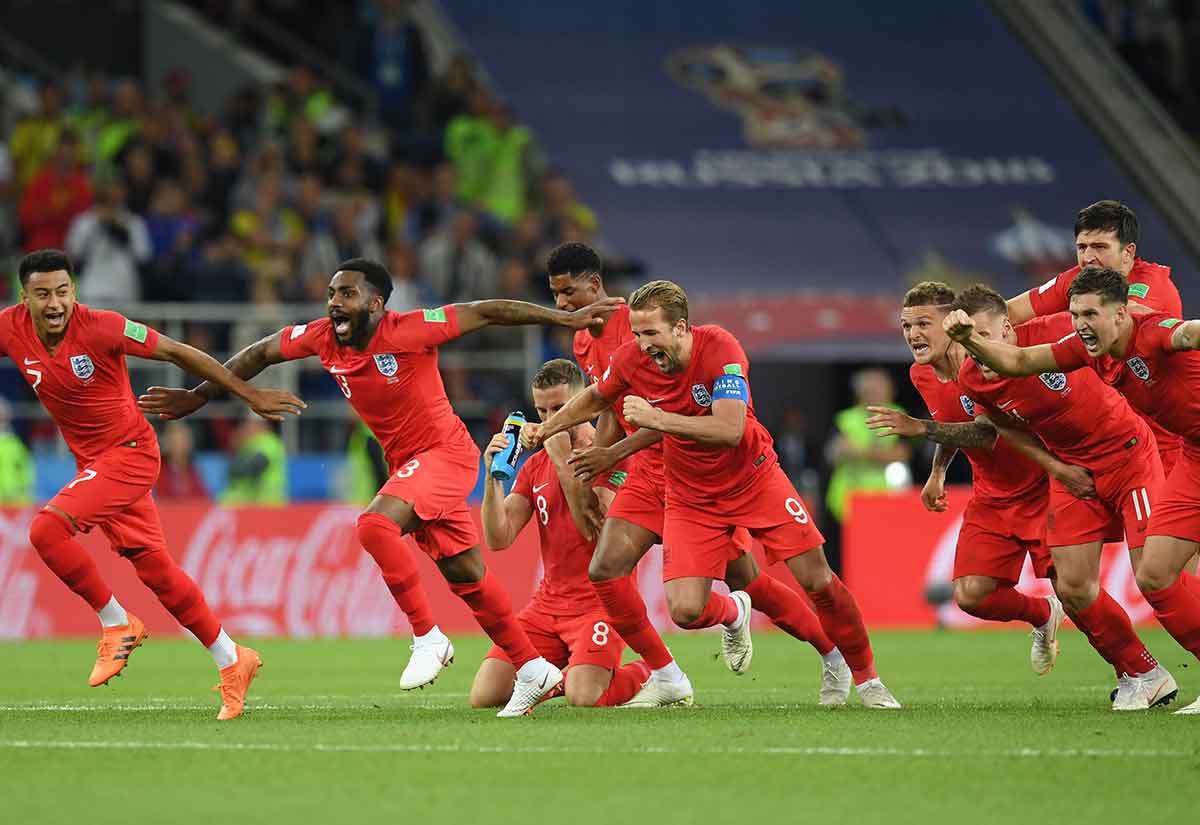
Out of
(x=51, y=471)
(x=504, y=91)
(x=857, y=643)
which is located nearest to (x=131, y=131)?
(x=51, y=471)

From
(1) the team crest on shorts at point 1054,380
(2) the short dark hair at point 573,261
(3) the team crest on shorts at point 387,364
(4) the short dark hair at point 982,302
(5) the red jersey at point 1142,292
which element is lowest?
(1) the team crest on shorts at point 1054,380

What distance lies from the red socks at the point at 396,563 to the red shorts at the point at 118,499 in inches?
48.4

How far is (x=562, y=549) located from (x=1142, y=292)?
138 inches

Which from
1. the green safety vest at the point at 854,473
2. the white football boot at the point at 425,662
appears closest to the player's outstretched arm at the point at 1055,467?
the white football boot at the point at 425,662

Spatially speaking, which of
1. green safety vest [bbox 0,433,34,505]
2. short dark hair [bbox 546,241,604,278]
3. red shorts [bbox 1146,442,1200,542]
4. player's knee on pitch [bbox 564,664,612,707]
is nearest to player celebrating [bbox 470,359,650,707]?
player's knee on pitch [bbox 564,664,612,707]

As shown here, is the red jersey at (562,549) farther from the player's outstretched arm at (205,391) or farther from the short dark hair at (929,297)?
the short dark hair at (929,297)

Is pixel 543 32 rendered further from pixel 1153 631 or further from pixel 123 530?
pixel 123 530

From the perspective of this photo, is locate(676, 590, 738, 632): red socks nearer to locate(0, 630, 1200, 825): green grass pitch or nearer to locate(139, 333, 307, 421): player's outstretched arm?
locate(0, 630, 1200, 825): green grass pitch

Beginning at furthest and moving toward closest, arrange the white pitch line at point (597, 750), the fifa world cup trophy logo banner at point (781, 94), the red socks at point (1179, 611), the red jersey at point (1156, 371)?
the fifa world cup trophy logo banner at point (781, 94), the red socks at point (1179, 611), the red jersey at point (1156, 371), the white pitch line at point (597, 750)

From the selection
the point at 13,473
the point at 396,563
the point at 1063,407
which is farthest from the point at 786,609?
the point at 13,473

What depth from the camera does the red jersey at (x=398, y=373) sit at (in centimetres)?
1004

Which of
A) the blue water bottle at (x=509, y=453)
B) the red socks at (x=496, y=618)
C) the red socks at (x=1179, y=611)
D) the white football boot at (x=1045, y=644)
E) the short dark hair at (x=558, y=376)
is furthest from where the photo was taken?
the white football boot at (x=1045, y=644)

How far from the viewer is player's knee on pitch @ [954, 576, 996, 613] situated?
10469 mm

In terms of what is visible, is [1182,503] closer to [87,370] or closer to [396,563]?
[396,563]
